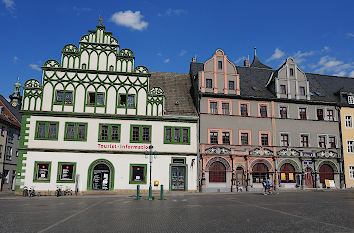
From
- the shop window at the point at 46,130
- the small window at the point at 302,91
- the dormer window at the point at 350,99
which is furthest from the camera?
the dormer window at the point at 350,99

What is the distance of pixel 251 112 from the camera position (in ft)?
118

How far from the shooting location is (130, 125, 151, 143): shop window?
3177 centimetres

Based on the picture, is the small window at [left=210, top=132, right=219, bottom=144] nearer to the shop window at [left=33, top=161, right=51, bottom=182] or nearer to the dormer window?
the shop window at [left=33, top=161, right=51, bottom=182]

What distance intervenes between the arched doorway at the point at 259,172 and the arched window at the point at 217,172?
3.79 metres

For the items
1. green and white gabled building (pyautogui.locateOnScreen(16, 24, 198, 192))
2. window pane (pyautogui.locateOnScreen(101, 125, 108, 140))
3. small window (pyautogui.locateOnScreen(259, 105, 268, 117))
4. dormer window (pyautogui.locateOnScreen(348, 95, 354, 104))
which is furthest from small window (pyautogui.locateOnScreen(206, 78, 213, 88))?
dormer window (pyautogui.locateOnScreen(348, 95, 354, 104))

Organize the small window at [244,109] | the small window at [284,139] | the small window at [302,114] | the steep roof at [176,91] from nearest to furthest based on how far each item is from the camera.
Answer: the steep roof at [176,91]
the small window at [244,109]
the small window at [284,139]
the small window at [302,114]

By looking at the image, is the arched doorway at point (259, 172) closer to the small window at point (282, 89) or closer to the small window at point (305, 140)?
the small window at point (305, 140)

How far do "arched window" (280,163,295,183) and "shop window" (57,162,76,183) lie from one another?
2368cm

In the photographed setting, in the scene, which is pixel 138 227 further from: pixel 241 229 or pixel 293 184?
pixel 293 184

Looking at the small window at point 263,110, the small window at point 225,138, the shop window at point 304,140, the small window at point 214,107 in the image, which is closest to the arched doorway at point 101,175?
the small window at point 225,138

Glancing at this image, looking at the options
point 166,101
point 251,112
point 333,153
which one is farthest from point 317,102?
point 166,101

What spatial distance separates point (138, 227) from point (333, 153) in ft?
110

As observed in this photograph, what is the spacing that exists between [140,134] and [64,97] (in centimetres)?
895

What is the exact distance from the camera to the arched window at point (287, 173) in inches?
1393
